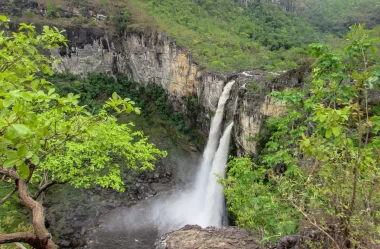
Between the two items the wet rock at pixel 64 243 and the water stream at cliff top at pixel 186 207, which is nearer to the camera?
the wet rock at pixel 64 243

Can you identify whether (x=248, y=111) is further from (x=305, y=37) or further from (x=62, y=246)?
(x=305, y=37)

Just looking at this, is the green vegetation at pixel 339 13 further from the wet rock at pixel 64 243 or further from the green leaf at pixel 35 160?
the green leaf at pixel 35 160

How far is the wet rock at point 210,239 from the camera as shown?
524 centimetres

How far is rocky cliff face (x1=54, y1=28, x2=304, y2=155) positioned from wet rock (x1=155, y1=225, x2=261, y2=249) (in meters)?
7.24

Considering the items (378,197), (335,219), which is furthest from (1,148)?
(378,197)

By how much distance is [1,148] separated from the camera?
1905mm

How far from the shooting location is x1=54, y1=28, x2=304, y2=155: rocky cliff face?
13.3 meters

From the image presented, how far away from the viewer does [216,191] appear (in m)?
14.5

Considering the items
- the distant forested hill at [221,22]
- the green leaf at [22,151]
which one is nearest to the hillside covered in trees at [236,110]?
the green leaf at [22,151]

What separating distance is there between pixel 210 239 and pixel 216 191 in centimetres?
915

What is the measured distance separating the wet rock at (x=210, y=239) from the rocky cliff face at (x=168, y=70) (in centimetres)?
724

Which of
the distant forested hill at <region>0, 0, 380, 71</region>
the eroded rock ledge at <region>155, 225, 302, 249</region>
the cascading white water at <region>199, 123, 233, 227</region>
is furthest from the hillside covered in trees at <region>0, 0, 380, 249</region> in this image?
the cascading white water at <region>199, 123, 233, 227</region>

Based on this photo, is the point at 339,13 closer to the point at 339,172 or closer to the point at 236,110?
the point at 236,110

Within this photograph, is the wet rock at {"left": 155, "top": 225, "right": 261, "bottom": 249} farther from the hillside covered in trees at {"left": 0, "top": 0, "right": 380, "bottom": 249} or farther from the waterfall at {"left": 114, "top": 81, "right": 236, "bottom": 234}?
the waterfall at {"left": 114, "top": 81, "right": 236, "bottom": 234}
